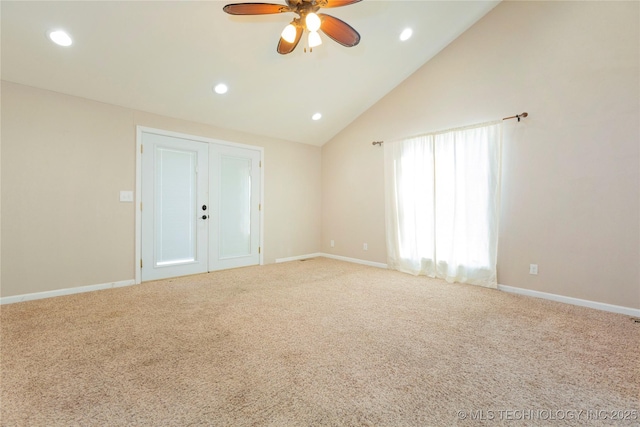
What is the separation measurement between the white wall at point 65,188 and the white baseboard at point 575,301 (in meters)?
5.05

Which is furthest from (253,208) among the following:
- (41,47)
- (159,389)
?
(159,389)

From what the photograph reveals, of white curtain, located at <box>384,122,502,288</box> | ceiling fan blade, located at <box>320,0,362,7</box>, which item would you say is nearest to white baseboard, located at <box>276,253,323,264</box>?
white curtain, located at <box>384,122,502,288</box>

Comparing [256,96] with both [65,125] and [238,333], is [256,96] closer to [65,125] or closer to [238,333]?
[65,125]

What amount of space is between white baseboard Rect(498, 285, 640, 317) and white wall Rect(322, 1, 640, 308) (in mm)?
51

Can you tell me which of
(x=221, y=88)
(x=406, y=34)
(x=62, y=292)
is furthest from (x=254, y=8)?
(x=62, y=292)

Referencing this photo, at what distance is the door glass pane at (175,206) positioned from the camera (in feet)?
13.4

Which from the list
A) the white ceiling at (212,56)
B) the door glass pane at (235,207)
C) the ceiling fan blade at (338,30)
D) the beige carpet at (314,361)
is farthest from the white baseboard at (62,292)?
the ceiling fan blade at (338,30)

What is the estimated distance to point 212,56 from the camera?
11.0ft

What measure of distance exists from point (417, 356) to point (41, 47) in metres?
4.44

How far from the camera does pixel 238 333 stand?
238cm

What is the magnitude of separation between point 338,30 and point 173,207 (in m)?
3.29

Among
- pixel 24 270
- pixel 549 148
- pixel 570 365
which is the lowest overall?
pixel 570 365

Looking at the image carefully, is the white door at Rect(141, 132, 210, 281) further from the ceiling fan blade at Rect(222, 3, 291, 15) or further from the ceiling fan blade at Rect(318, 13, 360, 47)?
the ceiling fan blade at Rect(318, 13, 360, 47)

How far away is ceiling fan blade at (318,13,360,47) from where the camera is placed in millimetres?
2354
